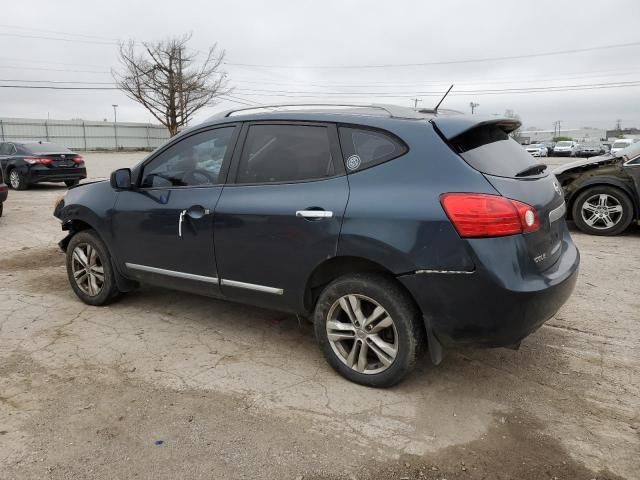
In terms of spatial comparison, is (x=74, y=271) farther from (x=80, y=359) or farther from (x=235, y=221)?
(x=235, y=221)

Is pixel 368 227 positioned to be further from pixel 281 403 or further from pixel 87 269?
pixel 87 269

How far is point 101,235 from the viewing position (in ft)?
15.0

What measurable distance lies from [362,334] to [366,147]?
1.14 m

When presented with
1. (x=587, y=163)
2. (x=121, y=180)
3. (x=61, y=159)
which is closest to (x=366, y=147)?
(x=121, y=180)

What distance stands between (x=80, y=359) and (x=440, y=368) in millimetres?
2511

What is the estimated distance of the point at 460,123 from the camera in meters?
3.18

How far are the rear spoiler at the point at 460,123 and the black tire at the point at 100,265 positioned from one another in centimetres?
306

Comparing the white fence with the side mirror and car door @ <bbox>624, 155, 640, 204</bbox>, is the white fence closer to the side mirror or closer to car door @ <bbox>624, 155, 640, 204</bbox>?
the side mirror

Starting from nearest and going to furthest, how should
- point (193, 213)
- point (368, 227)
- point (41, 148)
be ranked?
point (368, 227)
point (193, 213)
point (41, 148)

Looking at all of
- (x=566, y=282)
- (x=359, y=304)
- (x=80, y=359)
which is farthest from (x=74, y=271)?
(x=566, y=282)

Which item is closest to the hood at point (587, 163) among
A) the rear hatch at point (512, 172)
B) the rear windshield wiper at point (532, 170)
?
the rear windshield wiper at point (532, 170)

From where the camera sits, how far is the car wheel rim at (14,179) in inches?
608

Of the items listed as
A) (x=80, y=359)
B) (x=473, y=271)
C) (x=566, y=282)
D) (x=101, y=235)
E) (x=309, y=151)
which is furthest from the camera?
(x=101, y=235)

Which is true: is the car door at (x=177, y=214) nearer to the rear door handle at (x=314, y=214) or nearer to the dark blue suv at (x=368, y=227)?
the dark blue suv at (x=368, y=227)
